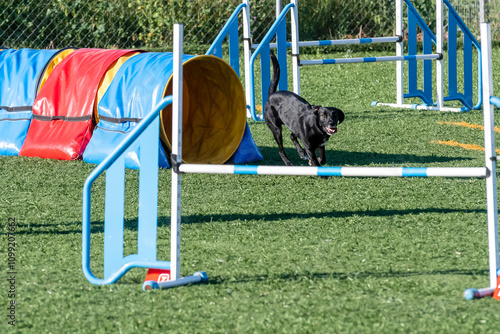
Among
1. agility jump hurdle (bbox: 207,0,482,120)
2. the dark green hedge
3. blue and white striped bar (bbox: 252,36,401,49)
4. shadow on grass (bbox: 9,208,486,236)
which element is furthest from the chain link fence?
shadow on grass (bbox: 9,208,486,236)

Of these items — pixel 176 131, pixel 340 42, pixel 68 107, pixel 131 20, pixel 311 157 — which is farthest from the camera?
pixel 131 20

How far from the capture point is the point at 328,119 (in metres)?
6.70

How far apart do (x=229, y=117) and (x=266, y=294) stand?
4.40 meters

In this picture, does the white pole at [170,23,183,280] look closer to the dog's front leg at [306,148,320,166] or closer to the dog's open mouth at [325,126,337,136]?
the dog's open mouth at [325,126,337,136]

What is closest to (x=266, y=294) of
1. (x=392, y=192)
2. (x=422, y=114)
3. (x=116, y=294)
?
(x=116, y=294)

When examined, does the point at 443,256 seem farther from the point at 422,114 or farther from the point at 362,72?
the point at 362,72

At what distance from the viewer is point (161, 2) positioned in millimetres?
13906

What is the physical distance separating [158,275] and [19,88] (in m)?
5.04

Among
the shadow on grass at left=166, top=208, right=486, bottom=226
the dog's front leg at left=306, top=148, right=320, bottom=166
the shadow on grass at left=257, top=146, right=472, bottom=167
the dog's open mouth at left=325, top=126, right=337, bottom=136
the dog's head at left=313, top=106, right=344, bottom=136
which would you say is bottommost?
the shadow on grass at left=166, top=208, right=486, bottom=226

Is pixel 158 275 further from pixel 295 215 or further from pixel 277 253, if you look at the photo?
pixel 295 215

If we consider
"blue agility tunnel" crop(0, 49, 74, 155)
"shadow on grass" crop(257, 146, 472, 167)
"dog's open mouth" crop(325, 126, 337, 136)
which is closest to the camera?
"dog's open mouth" crop(325, 126, 337, 136)

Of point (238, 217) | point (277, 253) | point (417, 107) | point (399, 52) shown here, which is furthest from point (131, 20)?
point (277, 253)

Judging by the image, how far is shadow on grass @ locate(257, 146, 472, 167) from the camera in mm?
7363

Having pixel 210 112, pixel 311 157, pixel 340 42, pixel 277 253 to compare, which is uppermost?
pixel 340 42
